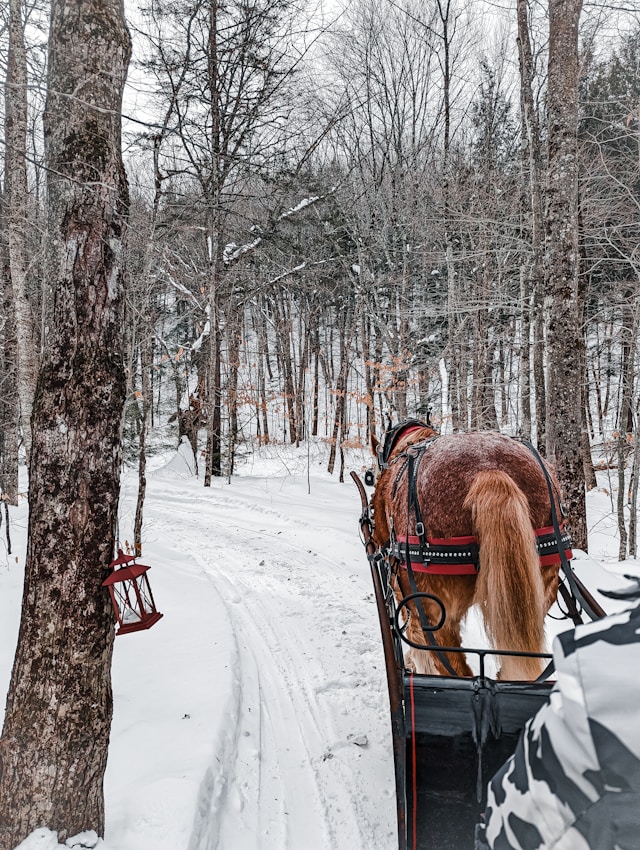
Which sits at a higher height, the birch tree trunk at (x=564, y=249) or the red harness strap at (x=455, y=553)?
the birch tree trunk at (x=564, y=249)

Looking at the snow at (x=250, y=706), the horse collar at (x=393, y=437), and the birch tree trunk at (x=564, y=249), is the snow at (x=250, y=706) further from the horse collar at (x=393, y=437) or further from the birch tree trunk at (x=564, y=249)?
the horse collar at (x=393, y=437)

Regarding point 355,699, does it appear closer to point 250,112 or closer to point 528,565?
point 528,565

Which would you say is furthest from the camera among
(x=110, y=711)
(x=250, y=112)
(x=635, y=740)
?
(x=250, y=112)

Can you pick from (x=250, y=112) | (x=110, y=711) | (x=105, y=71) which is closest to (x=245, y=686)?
(x=110, y=711)

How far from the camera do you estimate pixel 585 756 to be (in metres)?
0.69

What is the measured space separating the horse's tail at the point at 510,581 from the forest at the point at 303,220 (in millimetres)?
1840

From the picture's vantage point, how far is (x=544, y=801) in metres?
0.75

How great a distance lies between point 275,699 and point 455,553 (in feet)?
6.62

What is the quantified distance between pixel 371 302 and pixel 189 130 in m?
6.71

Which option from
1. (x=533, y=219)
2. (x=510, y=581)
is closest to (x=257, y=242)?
(x=533, y=219)

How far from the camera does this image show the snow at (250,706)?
8.21ft

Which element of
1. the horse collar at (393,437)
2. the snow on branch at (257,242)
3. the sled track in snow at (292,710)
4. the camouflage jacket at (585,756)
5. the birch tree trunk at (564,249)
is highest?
the snow on branch at (257,242)

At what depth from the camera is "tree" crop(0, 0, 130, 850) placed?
2.04 m

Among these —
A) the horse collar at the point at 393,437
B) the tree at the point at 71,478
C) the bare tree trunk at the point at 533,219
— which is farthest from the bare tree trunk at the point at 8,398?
the bare tree trunk at the point at 533,219
